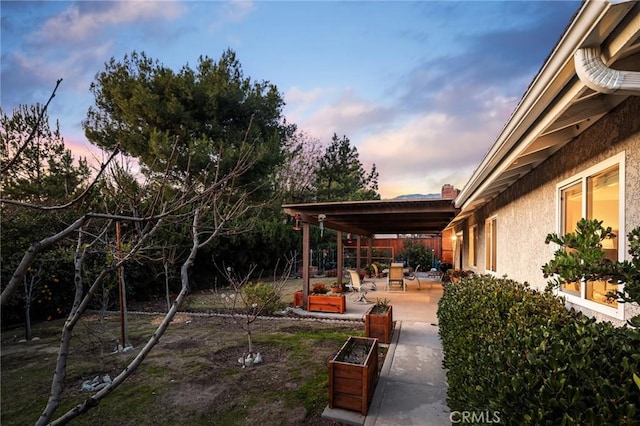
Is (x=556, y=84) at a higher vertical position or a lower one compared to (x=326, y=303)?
higher

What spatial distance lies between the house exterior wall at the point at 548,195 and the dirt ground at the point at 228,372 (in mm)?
2785

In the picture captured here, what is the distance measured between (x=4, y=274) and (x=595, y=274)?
11.0m

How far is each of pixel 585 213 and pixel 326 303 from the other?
7.06 metres

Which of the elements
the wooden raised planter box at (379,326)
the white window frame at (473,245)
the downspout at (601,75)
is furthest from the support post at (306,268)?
the downspout at (601,75)

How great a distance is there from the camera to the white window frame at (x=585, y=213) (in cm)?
246

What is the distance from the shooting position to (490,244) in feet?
25.8

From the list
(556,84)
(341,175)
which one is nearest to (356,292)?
(556,84)

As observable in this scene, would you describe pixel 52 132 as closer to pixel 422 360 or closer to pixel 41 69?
pixel 41 69

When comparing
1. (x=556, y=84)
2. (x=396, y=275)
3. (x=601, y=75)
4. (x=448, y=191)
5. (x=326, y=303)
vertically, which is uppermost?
(x=448, y=191)

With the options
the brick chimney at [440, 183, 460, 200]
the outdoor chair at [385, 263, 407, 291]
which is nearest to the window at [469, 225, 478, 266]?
the brick chimney at [440, 183, 460, 200]

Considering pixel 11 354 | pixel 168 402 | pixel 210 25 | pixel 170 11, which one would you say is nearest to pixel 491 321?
pixel 168 402

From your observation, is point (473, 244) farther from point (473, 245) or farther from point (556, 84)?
point (556, 84)

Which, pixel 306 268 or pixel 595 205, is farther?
pixel 306 268

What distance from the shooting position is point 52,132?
10.7 meters
